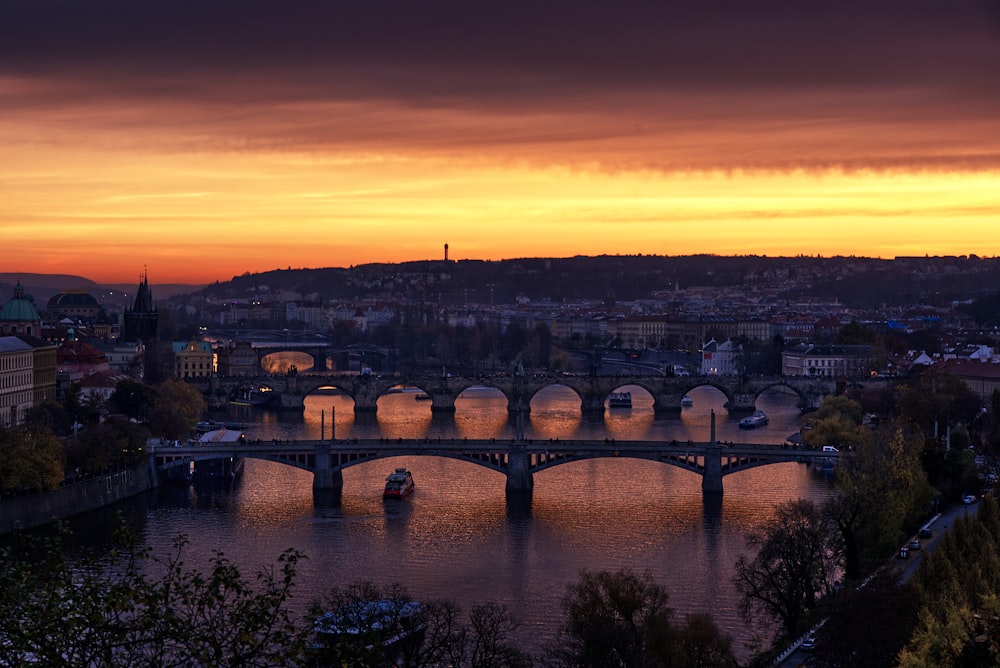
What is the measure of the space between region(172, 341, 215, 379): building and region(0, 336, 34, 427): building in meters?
20.3

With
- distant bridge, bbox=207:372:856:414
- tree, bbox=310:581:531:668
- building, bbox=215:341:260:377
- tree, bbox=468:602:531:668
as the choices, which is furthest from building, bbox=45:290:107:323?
tree, bbox=468:602:531:668

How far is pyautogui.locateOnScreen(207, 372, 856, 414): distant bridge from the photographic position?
53438mm

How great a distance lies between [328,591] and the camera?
→ 20828 mm

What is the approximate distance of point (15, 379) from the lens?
38.1 metres

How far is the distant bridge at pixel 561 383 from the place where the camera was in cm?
5344

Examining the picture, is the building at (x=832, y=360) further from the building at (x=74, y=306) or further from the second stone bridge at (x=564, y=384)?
the building at (x=74, y=306)

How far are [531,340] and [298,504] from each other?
56.0 m

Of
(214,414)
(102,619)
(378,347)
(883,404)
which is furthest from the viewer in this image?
(378,347)

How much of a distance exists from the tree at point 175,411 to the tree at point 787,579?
1909 centimetres

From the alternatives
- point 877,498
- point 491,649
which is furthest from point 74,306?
point 491,649

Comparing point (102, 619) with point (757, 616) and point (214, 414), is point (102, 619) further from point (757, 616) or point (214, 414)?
point (214, 414)

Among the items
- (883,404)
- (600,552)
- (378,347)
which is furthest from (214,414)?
(378,347)

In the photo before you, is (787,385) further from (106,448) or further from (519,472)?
(106,448)

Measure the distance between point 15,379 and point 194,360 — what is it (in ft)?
74.7
